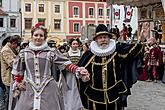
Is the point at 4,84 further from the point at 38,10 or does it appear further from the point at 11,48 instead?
the point at 38,10

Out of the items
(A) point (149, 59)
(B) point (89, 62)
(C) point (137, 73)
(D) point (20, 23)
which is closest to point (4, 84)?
(B) point (89, 62)

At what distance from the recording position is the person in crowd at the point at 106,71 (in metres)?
5.44

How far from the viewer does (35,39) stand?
486 cm

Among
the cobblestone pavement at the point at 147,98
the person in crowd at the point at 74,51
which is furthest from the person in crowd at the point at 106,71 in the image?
the cobblestone pavement at the point at 147,98

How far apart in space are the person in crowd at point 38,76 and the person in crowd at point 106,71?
627 mm

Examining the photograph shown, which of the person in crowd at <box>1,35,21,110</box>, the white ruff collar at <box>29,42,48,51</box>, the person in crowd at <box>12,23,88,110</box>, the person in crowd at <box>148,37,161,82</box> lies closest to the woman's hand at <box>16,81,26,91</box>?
the person in crowd at <box>12,23,88,110</box>

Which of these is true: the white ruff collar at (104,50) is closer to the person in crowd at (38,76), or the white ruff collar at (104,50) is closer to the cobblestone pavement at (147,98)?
the person in crowd at (38,76)

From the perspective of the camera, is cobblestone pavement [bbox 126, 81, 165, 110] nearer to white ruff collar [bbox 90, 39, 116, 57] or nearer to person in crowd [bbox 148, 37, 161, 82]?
person in crowd [bbox 148, 37, 161, 82]

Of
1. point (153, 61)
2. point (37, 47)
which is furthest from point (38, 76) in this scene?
point (153, 61)

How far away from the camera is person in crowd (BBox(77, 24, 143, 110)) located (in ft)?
17.9

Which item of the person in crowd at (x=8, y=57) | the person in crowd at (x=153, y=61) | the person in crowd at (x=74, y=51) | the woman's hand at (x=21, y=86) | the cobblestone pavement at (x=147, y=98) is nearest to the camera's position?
the woman's hand at (x=21, y=86)

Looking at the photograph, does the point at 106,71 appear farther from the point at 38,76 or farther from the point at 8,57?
the point at 8,57

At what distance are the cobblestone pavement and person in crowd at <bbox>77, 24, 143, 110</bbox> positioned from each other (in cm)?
382

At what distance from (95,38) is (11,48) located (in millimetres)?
2053
